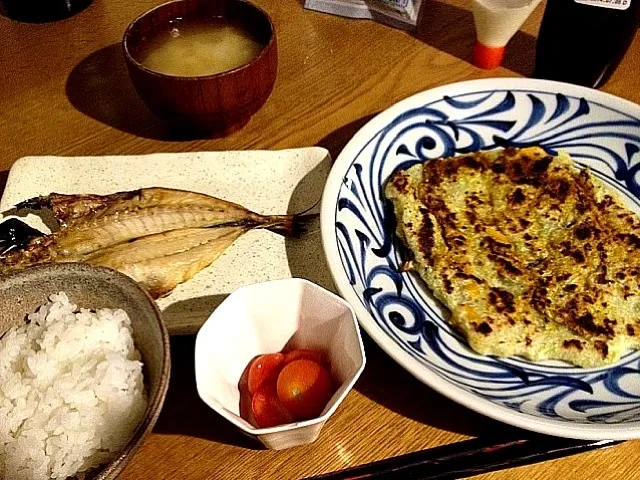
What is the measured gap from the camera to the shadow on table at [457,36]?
1896 mm

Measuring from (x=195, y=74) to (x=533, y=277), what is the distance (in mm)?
901

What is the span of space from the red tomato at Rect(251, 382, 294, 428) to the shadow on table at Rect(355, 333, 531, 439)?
0.20 meters

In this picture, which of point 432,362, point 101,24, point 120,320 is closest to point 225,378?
point 120,320

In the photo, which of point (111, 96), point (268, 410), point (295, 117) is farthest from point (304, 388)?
point (111, 96)

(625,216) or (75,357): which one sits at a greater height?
(625,216)

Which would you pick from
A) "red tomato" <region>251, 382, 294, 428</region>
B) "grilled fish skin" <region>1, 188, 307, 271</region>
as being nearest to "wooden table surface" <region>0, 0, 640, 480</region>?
"red tomato" <region>251, 382, 294, 428</region>

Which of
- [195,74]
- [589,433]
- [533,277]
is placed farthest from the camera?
[195,74]

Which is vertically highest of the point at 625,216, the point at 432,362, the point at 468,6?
the point at 468,6

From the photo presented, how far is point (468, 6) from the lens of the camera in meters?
2.10

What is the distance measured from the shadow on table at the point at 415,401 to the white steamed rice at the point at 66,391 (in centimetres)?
41

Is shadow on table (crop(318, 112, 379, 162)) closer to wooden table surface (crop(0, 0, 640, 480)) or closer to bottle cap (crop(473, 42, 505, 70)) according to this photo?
wooden table surface (crop(0, 0, 640, 480))

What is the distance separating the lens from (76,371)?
3.33 feet

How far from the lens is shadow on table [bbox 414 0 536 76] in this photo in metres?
1.90

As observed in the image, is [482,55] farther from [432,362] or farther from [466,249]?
[432,362]
